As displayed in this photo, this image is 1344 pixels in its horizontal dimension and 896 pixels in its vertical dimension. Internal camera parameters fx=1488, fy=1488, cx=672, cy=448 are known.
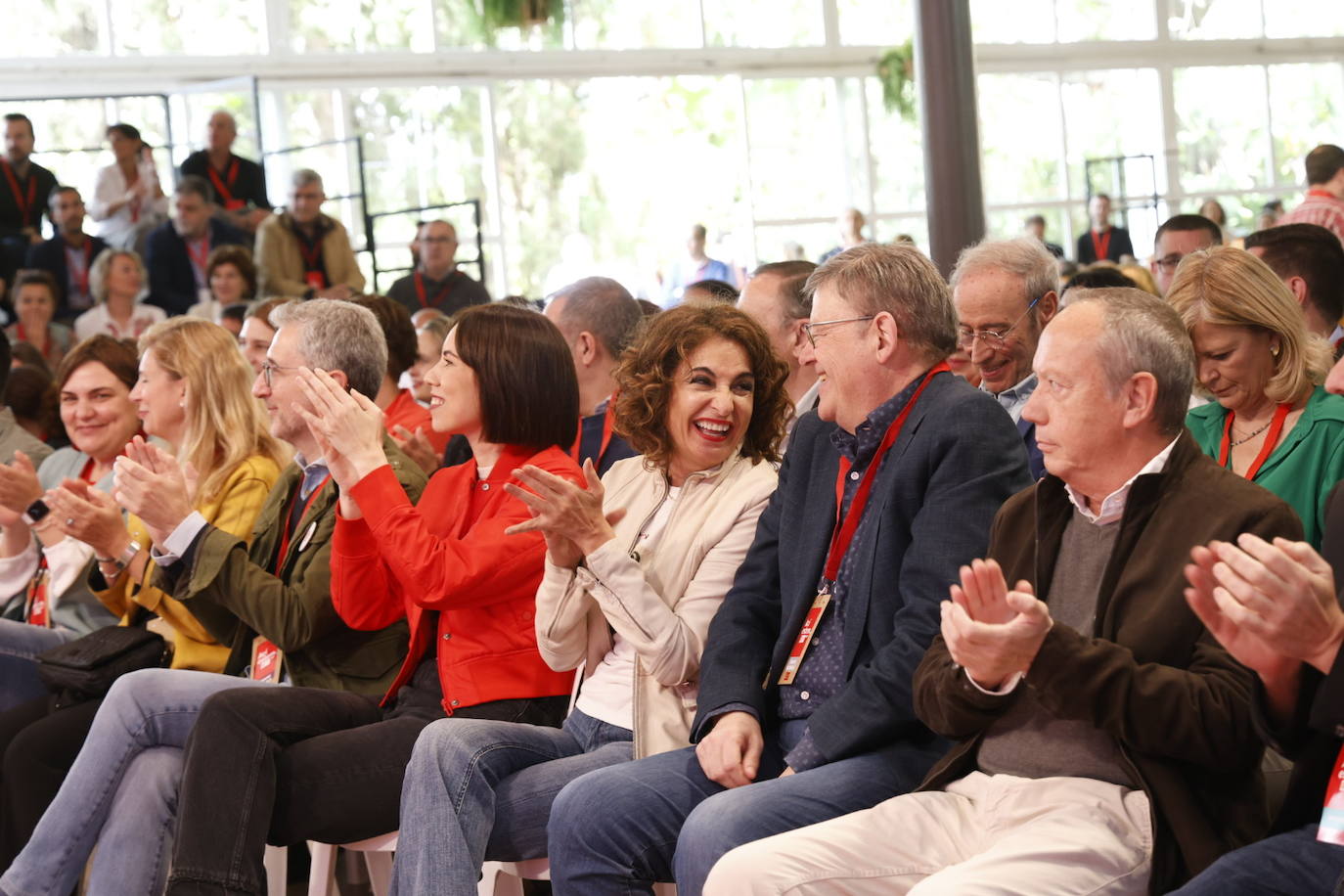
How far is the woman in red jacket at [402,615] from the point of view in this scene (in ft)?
9.77

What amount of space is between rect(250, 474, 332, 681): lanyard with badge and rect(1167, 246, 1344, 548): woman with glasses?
198 centimetres

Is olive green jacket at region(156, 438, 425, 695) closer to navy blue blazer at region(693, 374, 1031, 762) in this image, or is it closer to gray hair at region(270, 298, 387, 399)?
gray hair at region(270, 298, 387, 399)

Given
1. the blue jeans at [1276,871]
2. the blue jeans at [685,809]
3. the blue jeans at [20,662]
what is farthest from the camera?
the blue jeans at [20,662]

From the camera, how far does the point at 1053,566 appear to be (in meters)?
2.31

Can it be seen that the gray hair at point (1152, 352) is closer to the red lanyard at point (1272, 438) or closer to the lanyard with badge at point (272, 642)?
the red lanyard at point (1272, 438)

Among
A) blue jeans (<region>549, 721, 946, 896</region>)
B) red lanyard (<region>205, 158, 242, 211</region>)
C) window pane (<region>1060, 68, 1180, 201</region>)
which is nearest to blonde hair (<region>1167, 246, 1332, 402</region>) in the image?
blue jeans (<region>549, 721, 946, 896</region>)

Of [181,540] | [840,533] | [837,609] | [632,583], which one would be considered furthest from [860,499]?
[181,540]

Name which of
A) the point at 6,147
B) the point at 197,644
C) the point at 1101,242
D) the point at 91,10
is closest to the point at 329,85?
the point at 91,10

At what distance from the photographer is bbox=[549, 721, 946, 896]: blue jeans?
7.90ft

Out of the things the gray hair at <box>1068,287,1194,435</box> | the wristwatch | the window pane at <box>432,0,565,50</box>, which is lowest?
the wristwatch

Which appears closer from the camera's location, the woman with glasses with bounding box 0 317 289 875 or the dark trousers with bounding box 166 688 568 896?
the dark trousers with bounding box 166 688 568 896

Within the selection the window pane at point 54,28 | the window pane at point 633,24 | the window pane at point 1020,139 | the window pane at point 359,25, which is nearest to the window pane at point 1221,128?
the window pane at point 1020,139

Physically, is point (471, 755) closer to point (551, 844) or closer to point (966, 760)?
point (551, 844)

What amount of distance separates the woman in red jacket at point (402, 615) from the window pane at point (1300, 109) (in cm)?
1529
